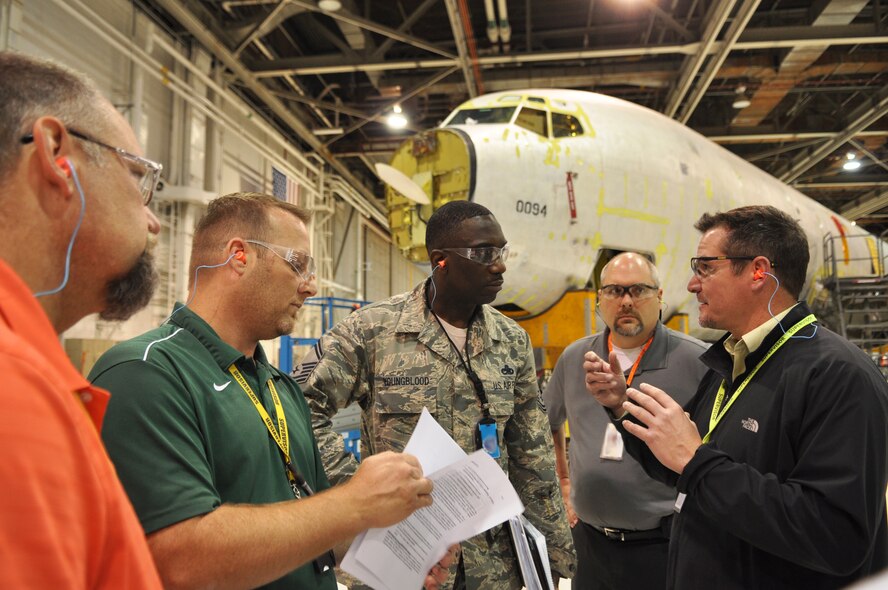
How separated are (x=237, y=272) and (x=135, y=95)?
8.29 meters

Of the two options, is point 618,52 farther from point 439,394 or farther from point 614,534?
point 439,394

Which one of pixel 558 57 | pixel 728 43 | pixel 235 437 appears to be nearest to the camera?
pixel 235 437

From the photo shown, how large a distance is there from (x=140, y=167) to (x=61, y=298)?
30 centimetres

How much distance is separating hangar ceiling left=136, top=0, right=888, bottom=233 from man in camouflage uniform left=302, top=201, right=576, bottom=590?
724 centimetres

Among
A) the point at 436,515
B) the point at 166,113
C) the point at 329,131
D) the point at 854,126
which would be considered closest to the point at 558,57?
the point at 329,131

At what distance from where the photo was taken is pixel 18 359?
0.67m

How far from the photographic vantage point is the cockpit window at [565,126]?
663 cm

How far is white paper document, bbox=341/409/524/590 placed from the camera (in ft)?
5.33

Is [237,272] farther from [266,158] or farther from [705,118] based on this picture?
[705,118]

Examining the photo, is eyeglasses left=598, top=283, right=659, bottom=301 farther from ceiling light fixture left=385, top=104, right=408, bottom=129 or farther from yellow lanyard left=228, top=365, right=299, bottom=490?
ceiling light fixture left=385, top=104, right=408, bottom=129

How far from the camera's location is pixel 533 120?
21.7ft

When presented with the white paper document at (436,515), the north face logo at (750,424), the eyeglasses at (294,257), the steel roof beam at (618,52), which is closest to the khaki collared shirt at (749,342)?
the north face logo at (750,424)

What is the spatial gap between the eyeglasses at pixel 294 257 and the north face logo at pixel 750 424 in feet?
4.84

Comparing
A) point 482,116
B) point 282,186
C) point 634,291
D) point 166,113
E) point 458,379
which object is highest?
A: point 166,113
